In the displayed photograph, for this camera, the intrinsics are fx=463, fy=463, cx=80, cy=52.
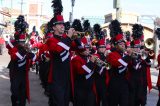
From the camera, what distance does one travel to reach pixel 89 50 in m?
8.62

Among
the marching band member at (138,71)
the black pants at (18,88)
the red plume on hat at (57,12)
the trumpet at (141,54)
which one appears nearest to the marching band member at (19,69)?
the black pants at (18,88)

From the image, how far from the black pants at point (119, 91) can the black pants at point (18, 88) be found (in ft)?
5.99

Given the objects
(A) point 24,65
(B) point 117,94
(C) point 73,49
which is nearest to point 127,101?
(B) point 117,94

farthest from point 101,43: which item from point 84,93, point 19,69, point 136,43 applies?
point 19,69

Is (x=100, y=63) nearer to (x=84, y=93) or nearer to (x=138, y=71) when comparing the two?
(x=84, y=93)

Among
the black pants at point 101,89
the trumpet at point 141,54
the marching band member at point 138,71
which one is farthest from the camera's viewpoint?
the marching band member at point 138,71

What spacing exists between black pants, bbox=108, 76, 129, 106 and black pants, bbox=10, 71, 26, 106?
5.99 ft

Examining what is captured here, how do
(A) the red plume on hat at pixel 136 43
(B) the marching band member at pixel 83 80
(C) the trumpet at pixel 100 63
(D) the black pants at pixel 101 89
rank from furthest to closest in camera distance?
(A) the red plume on hat at pixel 136 43 < (D) the black pants at pixel 101 89 < (C) the trumpet at pixel 100 63 < (B) the marching band member at pixel 83 80

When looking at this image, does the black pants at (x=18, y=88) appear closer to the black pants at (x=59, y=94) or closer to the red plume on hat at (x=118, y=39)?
the black pants at (x=59, y=94)

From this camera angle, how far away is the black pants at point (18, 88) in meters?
9.26

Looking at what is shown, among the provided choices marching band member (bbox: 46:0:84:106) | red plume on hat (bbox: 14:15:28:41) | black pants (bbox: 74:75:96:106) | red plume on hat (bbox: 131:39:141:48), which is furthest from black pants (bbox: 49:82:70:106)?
red plume on hat (bbox: 131:39:141:48)

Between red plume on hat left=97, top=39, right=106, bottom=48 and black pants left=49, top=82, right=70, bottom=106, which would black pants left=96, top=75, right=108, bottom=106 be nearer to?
red plume on hat left=97, top=39, right=106, bottom=48

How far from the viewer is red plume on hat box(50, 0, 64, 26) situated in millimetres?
7777

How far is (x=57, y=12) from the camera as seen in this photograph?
8.20m
